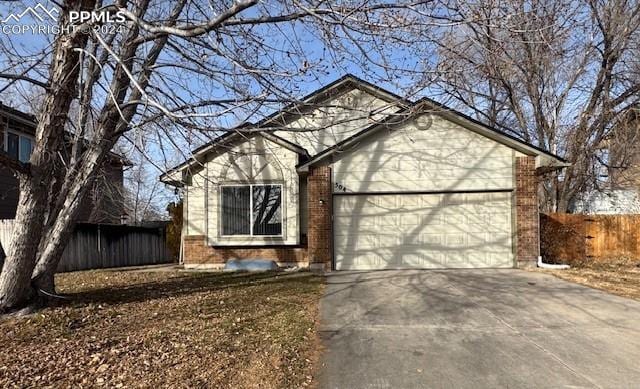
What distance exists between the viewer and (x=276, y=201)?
1420 cm

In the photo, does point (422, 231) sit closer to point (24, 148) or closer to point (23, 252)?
point (23, 252)

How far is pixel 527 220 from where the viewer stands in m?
13.3

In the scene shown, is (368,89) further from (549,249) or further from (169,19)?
(169,19)

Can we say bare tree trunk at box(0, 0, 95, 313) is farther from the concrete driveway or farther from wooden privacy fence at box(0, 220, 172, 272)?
wooden privacy fence at box(0, 220, 172, 272)

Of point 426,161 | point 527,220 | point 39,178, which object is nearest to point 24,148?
point 39,178

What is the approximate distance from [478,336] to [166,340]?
4.13m

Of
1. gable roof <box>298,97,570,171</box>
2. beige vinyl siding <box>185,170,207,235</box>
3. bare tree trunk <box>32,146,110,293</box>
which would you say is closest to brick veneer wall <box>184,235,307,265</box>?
beige vinyl siding <box>185,170,207,235</box>

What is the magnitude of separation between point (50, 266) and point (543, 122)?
62.6ft

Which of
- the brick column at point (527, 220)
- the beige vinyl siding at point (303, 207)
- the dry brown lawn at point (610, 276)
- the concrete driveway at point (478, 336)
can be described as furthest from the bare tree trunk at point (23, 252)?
the brick column at point (527, 220)

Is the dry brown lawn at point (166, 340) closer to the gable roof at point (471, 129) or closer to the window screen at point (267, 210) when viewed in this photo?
the window screen at point (267, 210)

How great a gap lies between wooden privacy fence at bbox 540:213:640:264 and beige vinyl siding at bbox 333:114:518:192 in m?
4.30

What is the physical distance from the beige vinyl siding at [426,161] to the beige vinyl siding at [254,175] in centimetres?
141

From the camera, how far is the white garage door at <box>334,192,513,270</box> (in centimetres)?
1360

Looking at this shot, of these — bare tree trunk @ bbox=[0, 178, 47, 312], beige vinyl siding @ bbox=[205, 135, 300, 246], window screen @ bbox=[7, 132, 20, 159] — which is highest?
window screen @ bbox=[7, 132, 20, 159]
